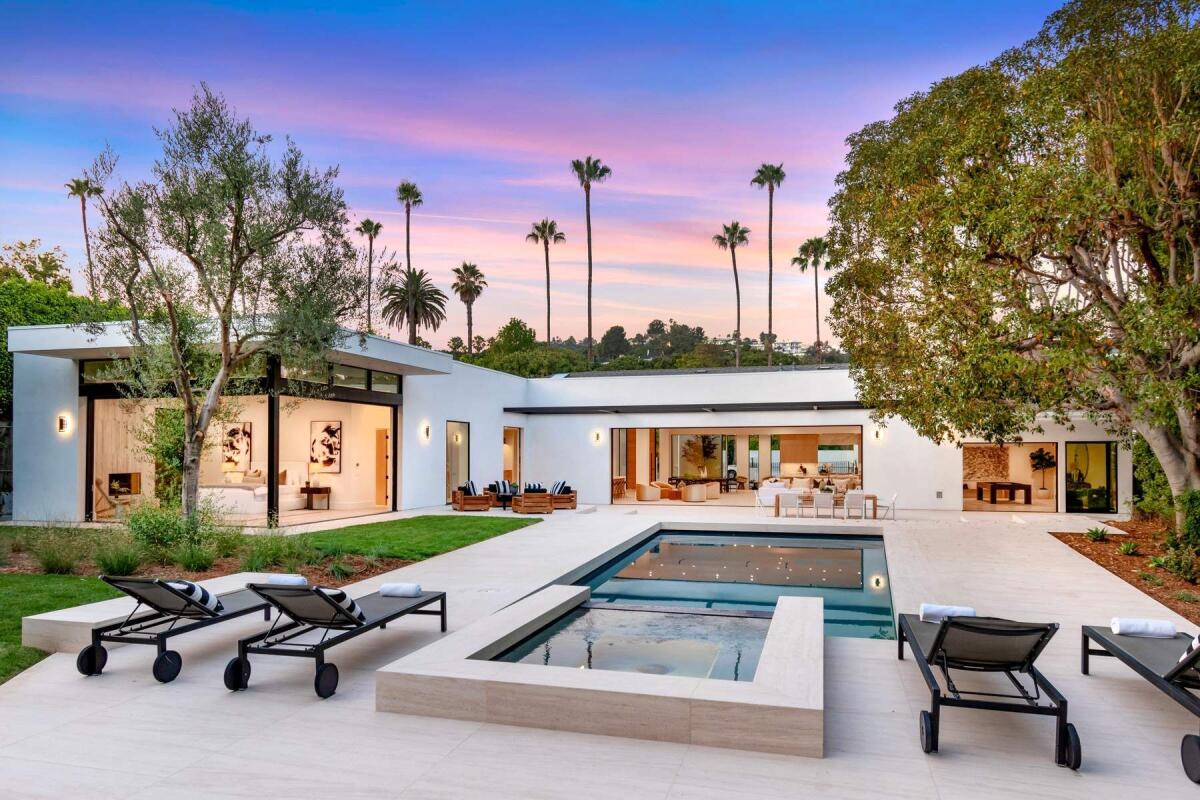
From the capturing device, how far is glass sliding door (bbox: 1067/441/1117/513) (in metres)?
18.1

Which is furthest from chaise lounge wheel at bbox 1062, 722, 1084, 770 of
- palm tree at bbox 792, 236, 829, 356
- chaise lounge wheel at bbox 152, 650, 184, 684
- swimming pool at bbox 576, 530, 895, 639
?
palm tree at bbox 792, 236, 829, 356

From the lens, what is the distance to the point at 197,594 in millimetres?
5766

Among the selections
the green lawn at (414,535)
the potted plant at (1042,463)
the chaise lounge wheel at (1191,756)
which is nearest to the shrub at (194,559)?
the green lawn at (414,535)

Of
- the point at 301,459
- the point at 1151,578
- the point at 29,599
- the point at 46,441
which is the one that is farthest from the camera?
the point at 301,459

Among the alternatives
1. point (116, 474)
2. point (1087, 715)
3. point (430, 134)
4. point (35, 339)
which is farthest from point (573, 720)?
point (116, 474)

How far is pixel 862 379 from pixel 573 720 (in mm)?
10203

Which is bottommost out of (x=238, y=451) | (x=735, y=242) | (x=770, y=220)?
(x=238, y=451)

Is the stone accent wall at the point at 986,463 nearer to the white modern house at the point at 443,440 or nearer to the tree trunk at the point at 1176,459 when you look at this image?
the white modern house at the point at 443,440

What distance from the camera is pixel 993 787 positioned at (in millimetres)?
3709

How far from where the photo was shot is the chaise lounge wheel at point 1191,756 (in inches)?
148

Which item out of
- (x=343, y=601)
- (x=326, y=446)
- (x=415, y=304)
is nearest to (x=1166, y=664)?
(x=343, y=601)

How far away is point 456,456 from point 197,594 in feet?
48.9

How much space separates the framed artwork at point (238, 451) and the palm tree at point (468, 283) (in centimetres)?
2548

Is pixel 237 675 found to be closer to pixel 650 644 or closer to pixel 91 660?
pixel 91 660
